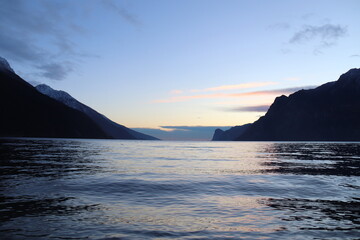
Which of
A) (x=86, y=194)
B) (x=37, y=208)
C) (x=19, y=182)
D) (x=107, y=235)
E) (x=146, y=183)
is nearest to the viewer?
(x=107, y=235)

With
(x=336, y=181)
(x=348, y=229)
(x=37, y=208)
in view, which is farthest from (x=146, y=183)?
(x=336, y=181)

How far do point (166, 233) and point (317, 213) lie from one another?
846cm

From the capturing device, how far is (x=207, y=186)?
69.9 feet

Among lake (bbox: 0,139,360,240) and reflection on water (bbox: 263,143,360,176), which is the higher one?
lake (bbox: 0,139,360,240)

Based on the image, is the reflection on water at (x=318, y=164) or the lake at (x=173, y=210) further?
the reflection on water at (x=318, y=164)

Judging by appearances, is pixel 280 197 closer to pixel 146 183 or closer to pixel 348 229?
pixel 348 229

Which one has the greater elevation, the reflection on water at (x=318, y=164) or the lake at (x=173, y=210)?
the lake at (x=173, y=210)

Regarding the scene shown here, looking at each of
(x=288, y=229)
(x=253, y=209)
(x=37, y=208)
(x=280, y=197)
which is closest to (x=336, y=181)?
(x=280, y=197)

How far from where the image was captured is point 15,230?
9859 mm

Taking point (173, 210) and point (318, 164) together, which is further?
point (318, 164)

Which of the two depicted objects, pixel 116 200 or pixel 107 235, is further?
pixel 116 200

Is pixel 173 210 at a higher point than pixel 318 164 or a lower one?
higher

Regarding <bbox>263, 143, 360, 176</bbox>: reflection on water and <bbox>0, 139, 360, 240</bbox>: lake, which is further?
<bbox>263, 143, 360, 176</bbox>: reflection on water

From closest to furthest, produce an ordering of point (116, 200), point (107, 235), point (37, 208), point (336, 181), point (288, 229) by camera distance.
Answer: point (107, 235)
point (288, 229)
point (37, 208)
point (116, 200)
point (336, 181)
